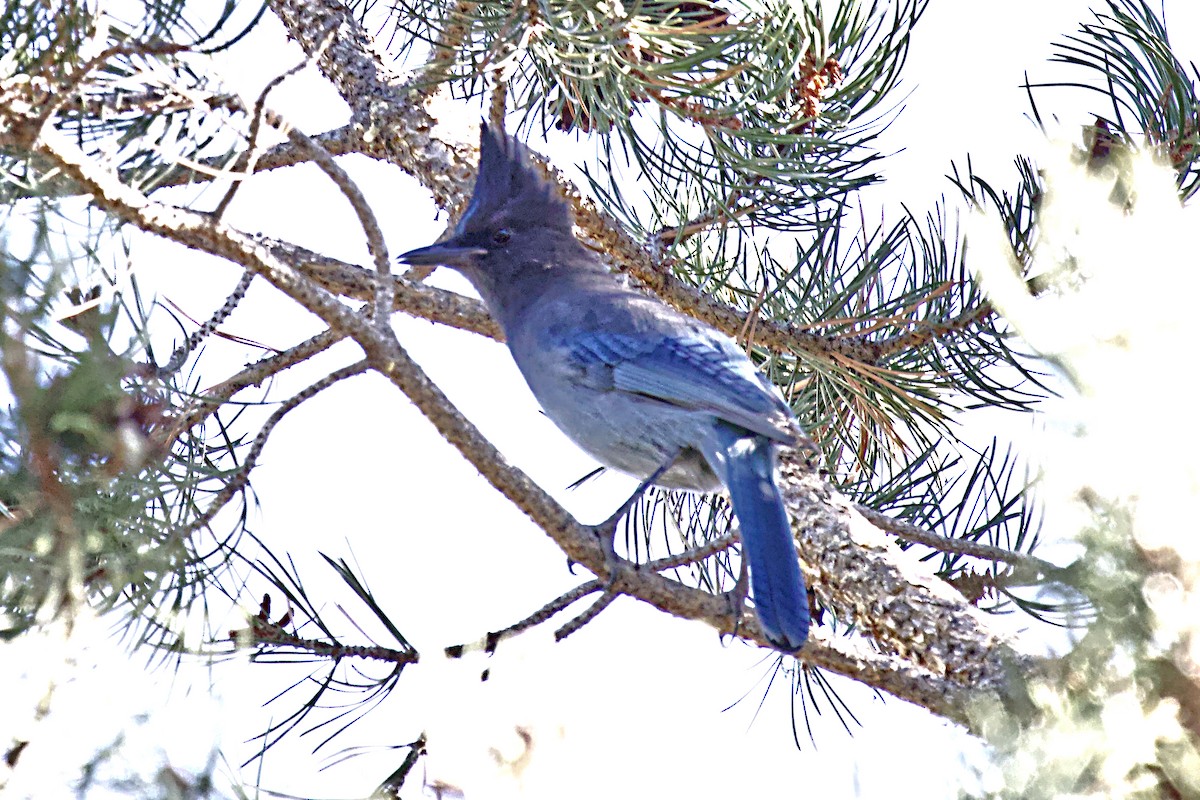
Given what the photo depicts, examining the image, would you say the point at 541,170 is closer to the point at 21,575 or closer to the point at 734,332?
the point at 734,332

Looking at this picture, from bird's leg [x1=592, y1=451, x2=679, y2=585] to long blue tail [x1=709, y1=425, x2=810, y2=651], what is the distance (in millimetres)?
137

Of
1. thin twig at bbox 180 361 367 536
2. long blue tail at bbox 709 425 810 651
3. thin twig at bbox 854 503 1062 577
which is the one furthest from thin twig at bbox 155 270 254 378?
thin twig at bbox 854 503 1062 577

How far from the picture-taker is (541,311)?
300cm

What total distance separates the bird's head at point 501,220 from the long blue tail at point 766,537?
864 millimetres

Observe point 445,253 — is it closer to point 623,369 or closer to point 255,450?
point 623,369

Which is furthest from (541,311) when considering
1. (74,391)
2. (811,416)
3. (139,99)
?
(74,391)

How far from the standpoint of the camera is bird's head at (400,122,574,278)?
303 centimetres

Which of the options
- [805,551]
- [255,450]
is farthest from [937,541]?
[255,450]

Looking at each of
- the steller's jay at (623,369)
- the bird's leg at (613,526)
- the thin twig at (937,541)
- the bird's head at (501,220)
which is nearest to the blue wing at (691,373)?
the steller's jay at (623,369)

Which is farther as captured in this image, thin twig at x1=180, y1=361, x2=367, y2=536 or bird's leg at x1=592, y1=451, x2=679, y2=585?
bird's leg at x1=592, y1=451, x2=679, y2=585

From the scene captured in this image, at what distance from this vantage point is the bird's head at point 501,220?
3033 mm

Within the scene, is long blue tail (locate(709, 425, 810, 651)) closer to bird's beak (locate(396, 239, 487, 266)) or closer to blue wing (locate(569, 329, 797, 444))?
blue wing (locate(569, 329, 797, 444))

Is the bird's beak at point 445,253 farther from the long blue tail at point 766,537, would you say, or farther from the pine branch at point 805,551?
the pine branch at point 805,551

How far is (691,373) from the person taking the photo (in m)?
2.69
